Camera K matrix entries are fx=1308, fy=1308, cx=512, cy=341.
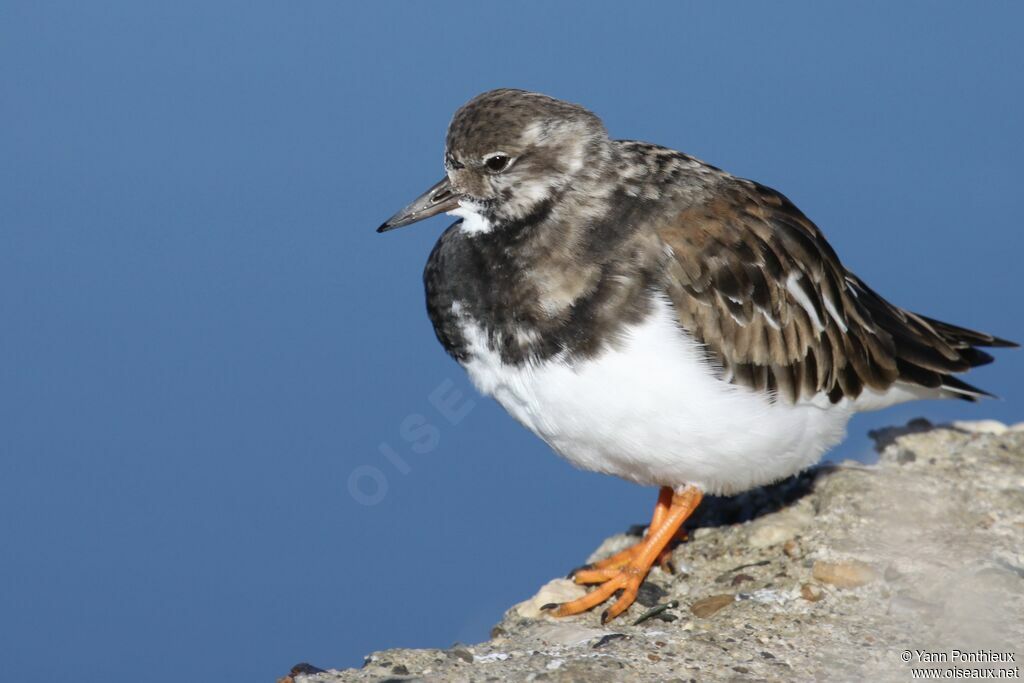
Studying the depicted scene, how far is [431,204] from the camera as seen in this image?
5.50 m

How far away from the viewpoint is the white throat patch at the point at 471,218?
5430 millimetres

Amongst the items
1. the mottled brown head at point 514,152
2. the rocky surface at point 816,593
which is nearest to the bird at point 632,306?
the mottled brown head at point 514,152

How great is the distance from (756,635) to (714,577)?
669mm

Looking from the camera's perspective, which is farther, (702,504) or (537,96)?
(702,504)

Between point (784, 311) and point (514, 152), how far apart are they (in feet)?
4.53

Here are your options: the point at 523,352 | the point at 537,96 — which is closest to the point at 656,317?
the point at 523,352

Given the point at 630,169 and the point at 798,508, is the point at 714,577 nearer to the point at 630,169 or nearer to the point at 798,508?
the point at 798,508

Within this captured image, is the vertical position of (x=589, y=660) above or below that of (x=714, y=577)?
below

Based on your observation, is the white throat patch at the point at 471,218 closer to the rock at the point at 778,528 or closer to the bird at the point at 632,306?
the bird at the point at 632,306

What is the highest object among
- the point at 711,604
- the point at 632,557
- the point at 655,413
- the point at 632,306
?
the point at 632,306

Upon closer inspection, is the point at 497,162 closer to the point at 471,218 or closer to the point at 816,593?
the point at 471,218

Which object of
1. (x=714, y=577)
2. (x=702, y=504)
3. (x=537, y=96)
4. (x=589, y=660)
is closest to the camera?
(x=589, y=660)

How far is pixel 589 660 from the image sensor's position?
16.4 ft

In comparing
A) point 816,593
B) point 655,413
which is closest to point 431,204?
point 655,413
